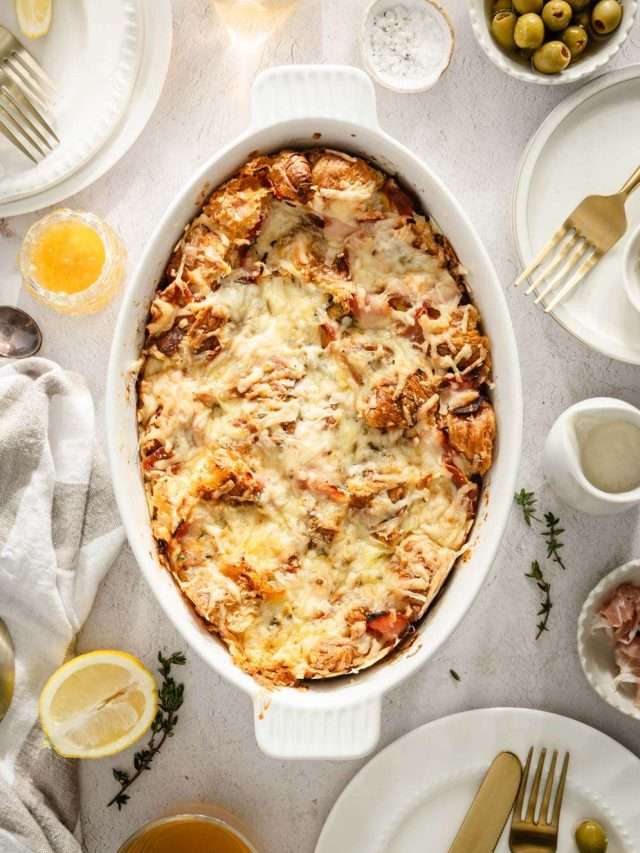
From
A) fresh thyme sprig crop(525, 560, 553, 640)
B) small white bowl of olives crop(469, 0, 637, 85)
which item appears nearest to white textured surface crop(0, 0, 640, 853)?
fresh thyme sprig crop(525, 560, 553, 640)

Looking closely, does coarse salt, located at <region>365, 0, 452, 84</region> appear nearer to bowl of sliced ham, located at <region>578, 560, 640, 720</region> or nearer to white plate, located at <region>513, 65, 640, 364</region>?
white plate, located at <region>513, 65, 640, 364</region>

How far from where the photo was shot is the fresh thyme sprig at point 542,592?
2672mm

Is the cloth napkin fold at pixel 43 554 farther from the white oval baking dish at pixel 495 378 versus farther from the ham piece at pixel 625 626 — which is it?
the ham piece at pixel 625 626

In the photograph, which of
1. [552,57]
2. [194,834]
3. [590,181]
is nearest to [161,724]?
[194,834]

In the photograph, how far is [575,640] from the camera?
8.93 feet

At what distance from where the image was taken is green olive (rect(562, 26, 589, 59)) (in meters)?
2.51

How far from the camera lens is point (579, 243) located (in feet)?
8.45

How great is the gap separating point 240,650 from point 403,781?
711 mm

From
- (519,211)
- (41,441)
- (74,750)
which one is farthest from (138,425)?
(519,211)

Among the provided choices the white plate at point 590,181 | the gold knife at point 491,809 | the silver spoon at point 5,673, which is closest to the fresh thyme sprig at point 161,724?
the silver spoon at point 5,673

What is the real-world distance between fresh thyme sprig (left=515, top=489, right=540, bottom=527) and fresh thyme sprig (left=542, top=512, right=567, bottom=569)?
0.03 meters

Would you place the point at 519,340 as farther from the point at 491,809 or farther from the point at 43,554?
the point at 43,554

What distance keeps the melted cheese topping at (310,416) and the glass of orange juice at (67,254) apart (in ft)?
1.17

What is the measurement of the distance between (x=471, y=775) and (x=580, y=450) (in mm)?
952
